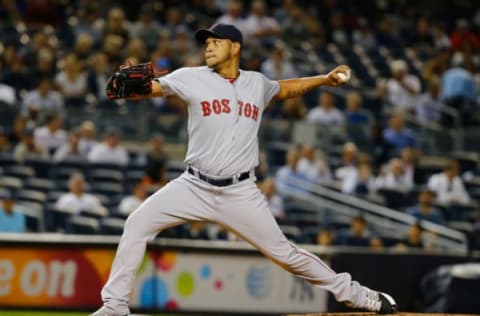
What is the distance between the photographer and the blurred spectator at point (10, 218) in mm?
12883

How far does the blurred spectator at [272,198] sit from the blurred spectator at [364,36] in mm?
6031

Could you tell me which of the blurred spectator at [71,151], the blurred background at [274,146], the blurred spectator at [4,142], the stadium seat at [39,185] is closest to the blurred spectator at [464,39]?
the blurred background at [274,146]

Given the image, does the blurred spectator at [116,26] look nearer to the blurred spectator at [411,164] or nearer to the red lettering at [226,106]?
the blurred spectator at [411,164]

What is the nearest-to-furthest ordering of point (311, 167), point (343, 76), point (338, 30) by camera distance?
point (343, 76) → point (311, 167) → point (338, 30)

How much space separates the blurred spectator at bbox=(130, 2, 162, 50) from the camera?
17.1 m

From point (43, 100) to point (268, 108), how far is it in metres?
2.72

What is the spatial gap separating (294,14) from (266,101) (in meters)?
11.7

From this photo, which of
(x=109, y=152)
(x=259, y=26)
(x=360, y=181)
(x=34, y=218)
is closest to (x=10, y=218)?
(x=34, y=218)

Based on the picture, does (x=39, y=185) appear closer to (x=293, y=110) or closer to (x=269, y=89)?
(x=293, y=110)

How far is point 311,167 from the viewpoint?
48.6 feet

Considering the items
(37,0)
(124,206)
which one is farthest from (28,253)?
(37,0)

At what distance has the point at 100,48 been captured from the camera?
16.4 meters

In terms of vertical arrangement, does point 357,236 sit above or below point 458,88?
below

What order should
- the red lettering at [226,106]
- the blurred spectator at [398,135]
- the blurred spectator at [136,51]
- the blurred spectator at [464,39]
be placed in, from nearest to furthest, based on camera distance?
the red lettering at [226,106]
the blurred spectator at [136,51]
the blurred spectator at [398,135]
the blurred spectator at [464,39]
